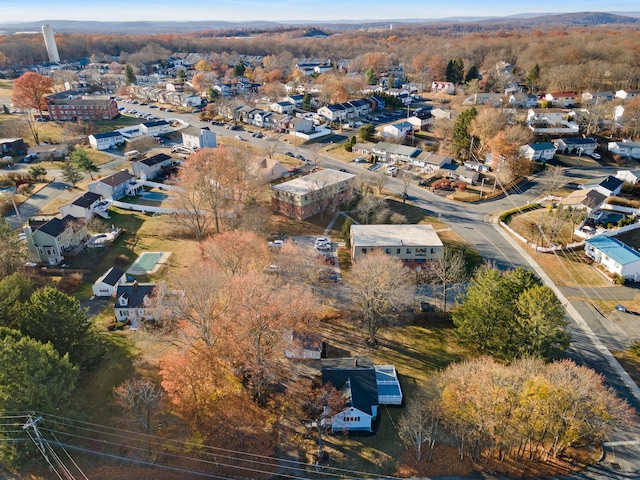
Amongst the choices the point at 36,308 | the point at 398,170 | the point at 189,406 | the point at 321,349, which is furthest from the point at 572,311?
the point at 36,308

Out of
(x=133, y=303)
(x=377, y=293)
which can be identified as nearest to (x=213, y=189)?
(x=133, y=303)

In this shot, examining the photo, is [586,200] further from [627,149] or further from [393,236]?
[627,149]

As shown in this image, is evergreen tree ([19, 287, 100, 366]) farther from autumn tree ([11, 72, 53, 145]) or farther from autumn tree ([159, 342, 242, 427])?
autumn tree ([11, 72, 53, 145])

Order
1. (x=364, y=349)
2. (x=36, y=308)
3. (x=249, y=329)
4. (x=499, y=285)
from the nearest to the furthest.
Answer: (x=249, y=329) → (x=36, y=308) → (x=499, y=285) → (x=364, y=349)

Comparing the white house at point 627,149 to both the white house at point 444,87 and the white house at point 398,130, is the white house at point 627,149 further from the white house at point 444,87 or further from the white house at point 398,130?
the white house at point 444,87

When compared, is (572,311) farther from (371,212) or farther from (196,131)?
(196,131)
